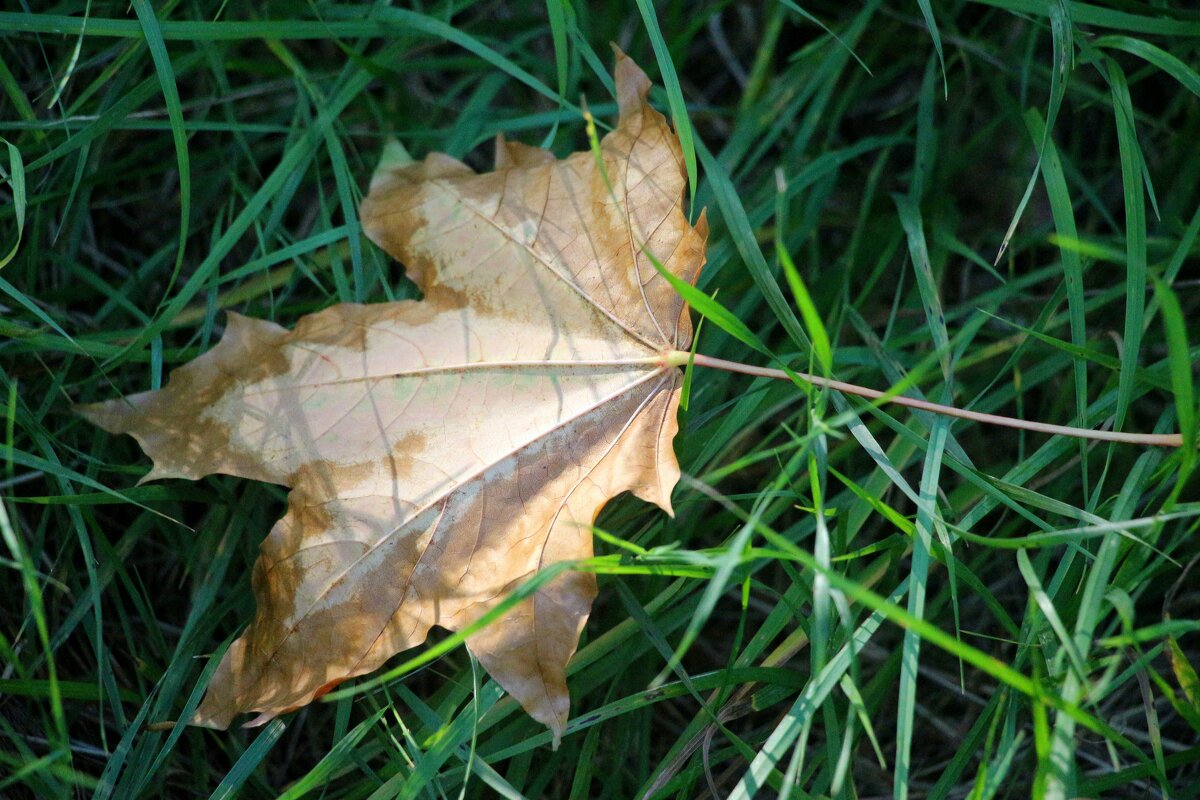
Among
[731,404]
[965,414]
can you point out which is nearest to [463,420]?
[731,404]

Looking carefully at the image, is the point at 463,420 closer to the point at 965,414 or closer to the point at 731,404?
the point at 731,404

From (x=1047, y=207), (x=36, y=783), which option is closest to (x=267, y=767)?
(x=36, y=783)

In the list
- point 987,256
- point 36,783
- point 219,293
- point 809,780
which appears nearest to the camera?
point 36,783

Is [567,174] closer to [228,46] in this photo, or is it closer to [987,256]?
[228,46]

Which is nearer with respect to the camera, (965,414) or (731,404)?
(965,414)
